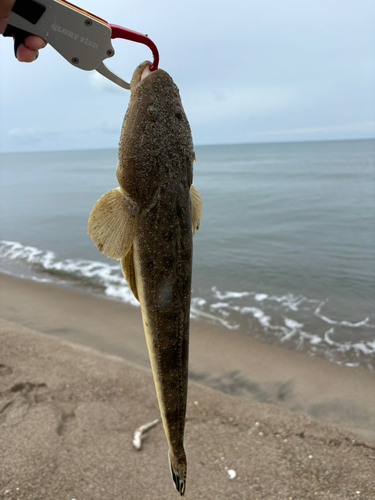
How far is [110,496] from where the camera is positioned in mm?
4129

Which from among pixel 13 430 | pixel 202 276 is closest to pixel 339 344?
pixel 202 276

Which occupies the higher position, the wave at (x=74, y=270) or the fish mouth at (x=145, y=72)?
the fish mouth at (x=145, y=72)

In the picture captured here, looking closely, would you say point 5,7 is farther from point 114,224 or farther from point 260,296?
point 260,296

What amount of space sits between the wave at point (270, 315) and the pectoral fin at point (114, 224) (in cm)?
770

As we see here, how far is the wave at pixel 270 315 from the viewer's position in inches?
356

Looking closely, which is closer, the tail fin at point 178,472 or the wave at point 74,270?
the tail fin at point 178,472

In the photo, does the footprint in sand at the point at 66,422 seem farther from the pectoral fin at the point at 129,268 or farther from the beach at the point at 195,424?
the pectoral fin at the point at 129,268

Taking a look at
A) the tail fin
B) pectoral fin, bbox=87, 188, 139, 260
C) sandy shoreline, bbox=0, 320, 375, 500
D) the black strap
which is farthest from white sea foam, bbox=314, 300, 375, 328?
the black strap

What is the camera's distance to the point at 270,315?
35.2 feet

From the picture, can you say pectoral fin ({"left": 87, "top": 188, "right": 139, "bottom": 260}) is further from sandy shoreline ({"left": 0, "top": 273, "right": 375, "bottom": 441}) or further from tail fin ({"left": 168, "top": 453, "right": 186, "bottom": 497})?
sandy shoreline ({"left": 0, "top": 273, "right": 375, "bottom": 441})

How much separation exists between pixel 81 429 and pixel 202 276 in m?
9.30

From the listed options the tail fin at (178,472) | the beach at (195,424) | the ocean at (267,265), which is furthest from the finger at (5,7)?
the ocean at (267,265)

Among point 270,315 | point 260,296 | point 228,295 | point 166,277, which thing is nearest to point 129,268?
point 166,277

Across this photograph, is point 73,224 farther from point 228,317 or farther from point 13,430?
point 13,430
